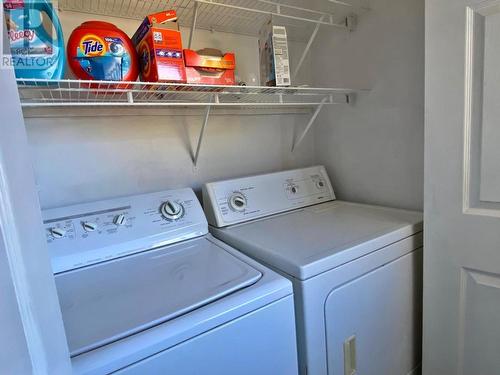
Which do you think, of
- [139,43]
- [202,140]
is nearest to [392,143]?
[202,140]

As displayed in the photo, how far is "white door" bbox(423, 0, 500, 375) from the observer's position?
40.8 inches

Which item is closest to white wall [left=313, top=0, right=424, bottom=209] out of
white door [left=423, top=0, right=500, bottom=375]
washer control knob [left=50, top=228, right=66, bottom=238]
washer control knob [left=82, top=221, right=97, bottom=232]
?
white door [left=423, top=0, right=500, bottom=375]

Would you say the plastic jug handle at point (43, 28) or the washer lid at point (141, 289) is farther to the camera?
the plastic jug handle at point (43, 28)

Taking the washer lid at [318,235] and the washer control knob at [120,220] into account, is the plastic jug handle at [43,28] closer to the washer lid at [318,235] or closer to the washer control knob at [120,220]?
the washer control knob at [120,220]

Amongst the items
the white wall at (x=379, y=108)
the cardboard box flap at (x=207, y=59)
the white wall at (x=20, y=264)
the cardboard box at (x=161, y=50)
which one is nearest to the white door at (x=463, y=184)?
the white wall at (x=379, y=108)

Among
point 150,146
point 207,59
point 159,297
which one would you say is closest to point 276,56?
point 207,59

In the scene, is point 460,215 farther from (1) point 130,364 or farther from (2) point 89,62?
(2) point 89,62

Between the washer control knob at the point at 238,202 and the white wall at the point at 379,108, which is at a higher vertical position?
the white wall at the point at 379,108

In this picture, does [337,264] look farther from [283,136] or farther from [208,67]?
[283,136]

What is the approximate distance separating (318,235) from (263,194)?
1.56 feet

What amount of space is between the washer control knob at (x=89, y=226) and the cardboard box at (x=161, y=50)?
65 cm

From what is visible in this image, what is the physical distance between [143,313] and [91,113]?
104cm

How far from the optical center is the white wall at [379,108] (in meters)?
1.53

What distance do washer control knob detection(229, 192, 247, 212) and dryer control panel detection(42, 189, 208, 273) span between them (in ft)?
0.59
